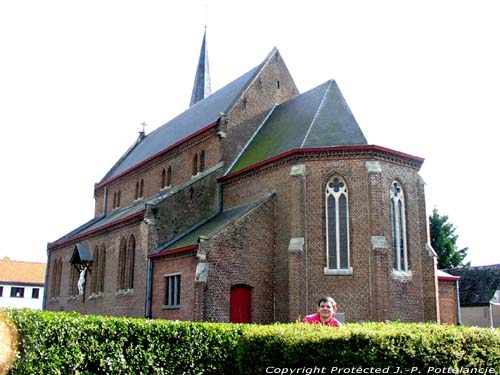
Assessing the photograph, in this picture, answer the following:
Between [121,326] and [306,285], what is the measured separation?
9222mm

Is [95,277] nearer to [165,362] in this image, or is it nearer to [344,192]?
[344,192]

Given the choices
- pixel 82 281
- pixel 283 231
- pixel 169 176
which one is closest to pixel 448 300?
pixel 283 231

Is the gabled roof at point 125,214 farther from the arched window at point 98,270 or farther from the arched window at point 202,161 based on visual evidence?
the arched window at point 98,270

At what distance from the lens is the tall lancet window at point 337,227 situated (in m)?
18.5

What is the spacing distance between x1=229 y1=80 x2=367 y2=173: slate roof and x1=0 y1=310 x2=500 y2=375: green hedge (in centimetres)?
1039

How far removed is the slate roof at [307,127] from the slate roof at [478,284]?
21.0 meters

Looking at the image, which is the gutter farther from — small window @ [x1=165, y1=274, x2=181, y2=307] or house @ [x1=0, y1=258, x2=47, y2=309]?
house @ [x1=0, y1=258, x2=47, y2=309]

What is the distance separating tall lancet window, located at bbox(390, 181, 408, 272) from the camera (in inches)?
741

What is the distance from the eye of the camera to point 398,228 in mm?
19203

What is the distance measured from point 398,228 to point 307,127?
205 inches

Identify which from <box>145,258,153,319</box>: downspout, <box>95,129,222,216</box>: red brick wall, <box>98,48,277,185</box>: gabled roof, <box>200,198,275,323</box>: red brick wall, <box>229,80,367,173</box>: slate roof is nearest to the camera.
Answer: <box>200,198,275,323</box>: red brick wall

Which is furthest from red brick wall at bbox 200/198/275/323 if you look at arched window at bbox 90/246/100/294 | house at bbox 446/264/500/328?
house at bbox 446/264/500/328

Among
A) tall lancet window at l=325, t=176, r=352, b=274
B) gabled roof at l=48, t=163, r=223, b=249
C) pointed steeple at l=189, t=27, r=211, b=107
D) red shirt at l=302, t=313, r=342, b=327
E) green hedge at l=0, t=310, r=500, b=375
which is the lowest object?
green hedge at l=0, t=310, r=500, b=375

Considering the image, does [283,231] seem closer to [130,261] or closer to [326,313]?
[130,261]
